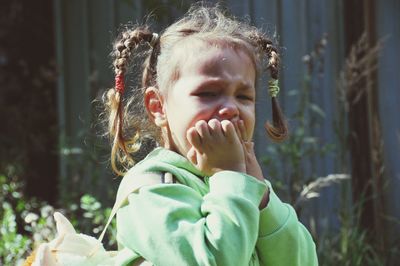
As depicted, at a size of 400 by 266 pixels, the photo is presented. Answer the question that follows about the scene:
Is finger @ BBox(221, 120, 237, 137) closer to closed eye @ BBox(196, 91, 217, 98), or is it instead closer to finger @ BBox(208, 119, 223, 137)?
finger @ BBox(208, 119, 223, 137)

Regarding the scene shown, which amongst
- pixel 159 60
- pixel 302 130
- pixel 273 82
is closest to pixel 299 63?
pixel 302 130

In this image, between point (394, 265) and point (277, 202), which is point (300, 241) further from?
point (394, 265)

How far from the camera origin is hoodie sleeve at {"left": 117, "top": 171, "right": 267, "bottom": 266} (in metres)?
2.37

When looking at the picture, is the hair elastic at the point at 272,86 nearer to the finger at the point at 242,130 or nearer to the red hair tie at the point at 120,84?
the finger at the point at 242,130

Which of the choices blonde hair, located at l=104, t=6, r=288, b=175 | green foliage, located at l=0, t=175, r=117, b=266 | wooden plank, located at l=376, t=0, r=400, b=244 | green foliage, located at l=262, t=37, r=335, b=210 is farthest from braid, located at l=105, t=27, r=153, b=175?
wooden plank, located at l=376, t=0, r=400, b=244

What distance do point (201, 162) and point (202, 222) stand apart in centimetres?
19

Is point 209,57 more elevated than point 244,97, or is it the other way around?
point 209,57

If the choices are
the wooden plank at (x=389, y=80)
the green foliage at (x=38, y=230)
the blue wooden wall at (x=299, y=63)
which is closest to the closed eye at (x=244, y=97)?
the green foliage at (x=38, y=230)

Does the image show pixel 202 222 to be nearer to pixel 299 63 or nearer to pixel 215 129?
pixel 215 129

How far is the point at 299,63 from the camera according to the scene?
5.86m

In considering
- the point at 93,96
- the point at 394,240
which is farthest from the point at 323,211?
the point at 93,96

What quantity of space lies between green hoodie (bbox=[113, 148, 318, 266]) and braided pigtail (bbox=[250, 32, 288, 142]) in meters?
0.34

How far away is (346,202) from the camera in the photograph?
494 centimetres

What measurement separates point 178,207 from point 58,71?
197 inches
